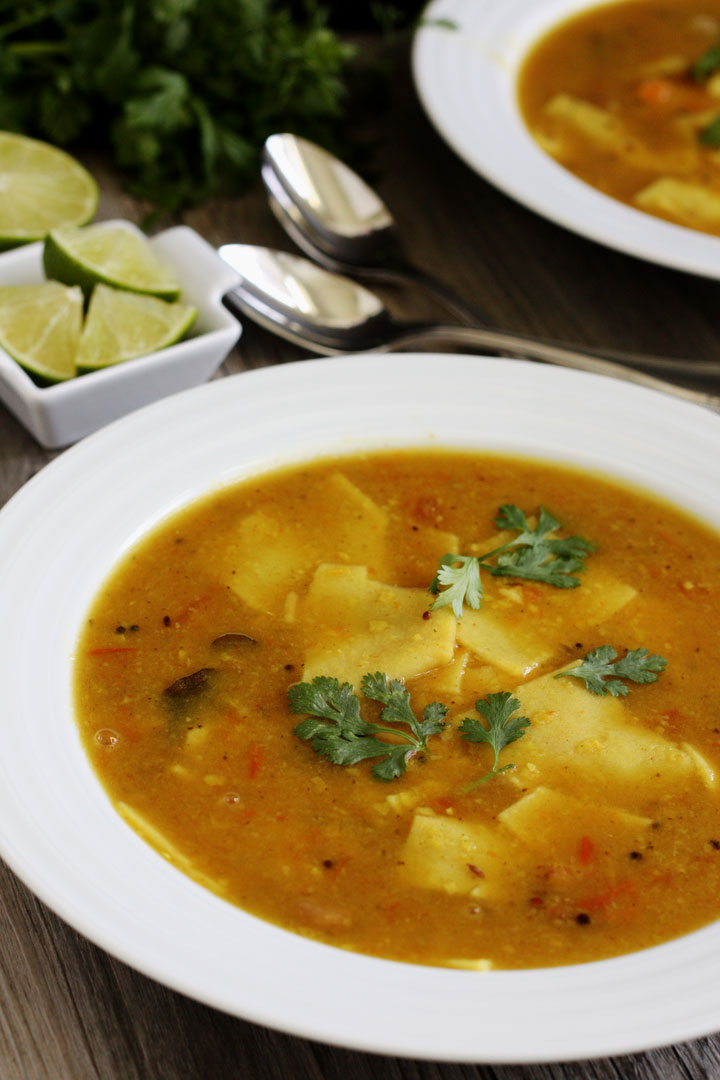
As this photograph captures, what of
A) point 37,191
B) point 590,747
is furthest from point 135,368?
point 590,747

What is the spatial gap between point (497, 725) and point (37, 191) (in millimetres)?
2341

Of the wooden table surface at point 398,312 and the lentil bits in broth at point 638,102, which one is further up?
the lentil bits in broth at point 638,102

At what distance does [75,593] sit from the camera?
7.84 feet

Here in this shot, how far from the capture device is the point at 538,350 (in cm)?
327

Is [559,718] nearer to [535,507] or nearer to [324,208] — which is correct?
[535,507]

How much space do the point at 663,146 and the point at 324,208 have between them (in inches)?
50.4

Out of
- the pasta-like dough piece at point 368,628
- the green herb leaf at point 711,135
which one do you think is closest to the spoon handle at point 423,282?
the green herb leaf at point 711,135

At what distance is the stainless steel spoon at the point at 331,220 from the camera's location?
3697 millimetres

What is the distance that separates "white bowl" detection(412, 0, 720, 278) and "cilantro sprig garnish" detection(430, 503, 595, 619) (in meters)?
1.03

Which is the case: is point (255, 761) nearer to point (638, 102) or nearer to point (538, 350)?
point (538, 350)

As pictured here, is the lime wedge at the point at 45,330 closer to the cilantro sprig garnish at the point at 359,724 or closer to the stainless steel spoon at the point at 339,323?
the stainless steel spoon at the point at 339,323

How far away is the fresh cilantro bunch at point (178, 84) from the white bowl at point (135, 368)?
658mm

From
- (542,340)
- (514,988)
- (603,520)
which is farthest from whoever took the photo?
(542,340)

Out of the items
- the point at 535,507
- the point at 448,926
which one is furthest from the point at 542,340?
the point at 448,926
